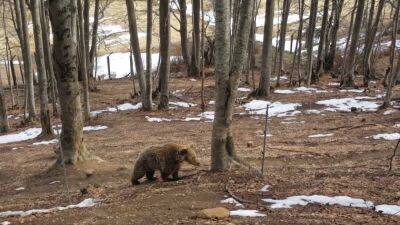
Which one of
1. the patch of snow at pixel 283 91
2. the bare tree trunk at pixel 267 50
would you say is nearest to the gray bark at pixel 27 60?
the bare tree trunk at pixel 267 50

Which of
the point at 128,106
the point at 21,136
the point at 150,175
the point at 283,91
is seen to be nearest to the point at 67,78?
the point at 150,175

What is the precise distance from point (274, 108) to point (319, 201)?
40.1ft

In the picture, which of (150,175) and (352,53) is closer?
(150,175)

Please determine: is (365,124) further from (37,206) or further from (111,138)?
(37,206)

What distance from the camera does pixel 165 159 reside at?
7645 millimetres

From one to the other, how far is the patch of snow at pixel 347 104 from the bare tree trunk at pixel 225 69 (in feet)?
33.4

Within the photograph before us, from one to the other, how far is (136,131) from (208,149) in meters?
4.74

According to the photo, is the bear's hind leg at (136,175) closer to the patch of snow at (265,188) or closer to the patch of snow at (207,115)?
the patch of snow at (265,188)

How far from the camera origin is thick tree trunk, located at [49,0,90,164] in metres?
9.24

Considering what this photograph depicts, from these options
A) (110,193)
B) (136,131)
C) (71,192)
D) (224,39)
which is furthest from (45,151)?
(224,39)

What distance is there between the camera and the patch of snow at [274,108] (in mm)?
17266

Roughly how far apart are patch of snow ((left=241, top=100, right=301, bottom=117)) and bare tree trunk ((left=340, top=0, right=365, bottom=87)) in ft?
14.2

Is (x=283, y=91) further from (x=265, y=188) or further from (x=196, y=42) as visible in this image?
(x=265, y=188)

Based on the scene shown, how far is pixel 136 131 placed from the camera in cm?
1550
